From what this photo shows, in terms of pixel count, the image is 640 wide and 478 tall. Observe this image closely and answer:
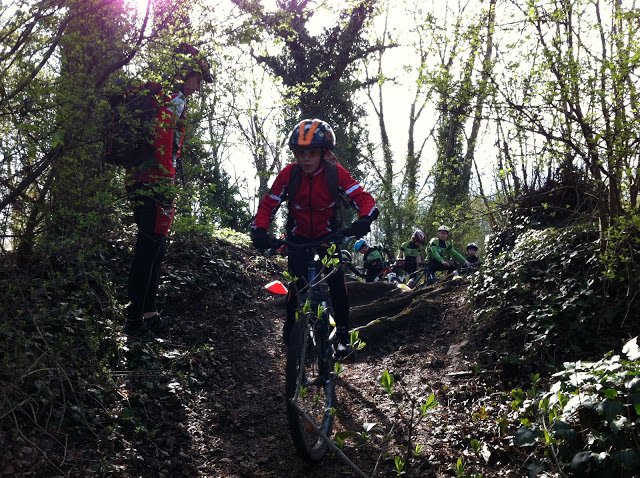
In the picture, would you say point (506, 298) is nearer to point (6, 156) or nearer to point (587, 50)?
point (587, 50)

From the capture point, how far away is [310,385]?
420 cm

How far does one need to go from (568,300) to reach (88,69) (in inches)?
169

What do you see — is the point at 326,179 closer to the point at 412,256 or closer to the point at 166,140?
the point at 166,140

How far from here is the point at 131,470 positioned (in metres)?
3.51

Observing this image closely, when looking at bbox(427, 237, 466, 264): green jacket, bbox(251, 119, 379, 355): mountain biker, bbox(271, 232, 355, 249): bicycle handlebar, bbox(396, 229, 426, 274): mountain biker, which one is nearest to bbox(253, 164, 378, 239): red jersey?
bbox(251, 119, 379, 355): mountain biker

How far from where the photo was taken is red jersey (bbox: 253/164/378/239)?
16.4 ft

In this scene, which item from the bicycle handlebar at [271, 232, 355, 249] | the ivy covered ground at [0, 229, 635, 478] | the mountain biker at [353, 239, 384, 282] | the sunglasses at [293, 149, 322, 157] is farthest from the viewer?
the mountain biker at [353, 239, 384, 282]

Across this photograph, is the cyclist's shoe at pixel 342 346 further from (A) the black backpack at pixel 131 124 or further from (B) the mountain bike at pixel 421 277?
(B) the mountain bike at pixel 421 277

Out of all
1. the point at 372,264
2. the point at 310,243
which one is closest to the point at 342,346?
the point at 310,243

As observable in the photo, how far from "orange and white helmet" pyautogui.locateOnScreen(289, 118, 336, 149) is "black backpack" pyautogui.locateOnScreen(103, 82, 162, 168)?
1.20 meters

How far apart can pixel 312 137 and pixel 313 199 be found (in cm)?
56

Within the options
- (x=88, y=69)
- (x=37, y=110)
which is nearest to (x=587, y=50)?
(x=88, y=69)

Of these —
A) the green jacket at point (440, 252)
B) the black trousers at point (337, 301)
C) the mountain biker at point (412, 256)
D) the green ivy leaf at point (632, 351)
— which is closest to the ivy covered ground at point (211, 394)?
the green ivy leaf at point (632, 351)

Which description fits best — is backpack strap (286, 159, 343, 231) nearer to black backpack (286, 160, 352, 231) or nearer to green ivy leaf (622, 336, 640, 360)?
black backpack (286, 160, 352, 231)
